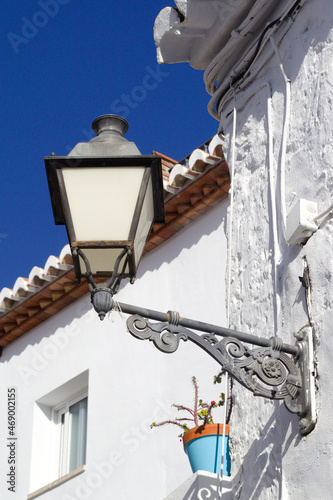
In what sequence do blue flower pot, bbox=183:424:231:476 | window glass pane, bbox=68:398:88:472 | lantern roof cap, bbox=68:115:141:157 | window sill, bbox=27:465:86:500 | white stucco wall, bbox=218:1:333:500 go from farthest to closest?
window glass pane, bbox=68:398:88:472, window sill, bbox=27:465:86:500, blue flower pot, bbox=183:424:231:476, lantern roof cap, bbox=68:115:141:157, white stucco wall, bbox=218:1:333:500

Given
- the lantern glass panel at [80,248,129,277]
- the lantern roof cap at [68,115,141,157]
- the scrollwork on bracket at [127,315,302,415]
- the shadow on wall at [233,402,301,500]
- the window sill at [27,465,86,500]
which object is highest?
the lantern roof cap at [68,115,141,157]

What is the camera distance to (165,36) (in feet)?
15.3

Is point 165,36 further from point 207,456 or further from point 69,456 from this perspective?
point 69,456

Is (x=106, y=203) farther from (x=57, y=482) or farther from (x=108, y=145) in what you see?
(x=57, y=482)

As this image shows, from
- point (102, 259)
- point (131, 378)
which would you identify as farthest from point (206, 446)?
point (131, 378)

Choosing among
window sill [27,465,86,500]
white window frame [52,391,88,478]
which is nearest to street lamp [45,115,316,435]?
window sill [27,465,86,500]

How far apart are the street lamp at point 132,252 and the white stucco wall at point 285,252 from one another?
10 cm

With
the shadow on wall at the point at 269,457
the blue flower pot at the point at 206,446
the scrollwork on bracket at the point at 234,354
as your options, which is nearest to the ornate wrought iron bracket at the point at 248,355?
the scrollwork on bracket at the point at 234,354

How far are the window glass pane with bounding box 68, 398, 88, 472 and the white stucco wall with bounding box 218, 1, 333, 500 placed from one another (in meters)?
4.38

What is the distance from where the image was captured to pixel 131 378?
7.57 metres

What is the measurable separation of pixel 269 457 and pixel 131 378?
13.9 ft

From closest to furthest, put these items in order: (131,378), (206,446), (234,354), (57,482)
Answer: (234,354) < (206,446) < (131,378) < (57,482)

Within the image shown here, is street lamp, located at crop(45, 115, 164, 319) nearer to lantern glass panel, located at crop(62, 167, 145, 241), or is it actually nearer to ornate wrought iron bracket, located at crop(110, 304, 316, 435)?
lantern glass panel, located at crop(62, 167, 145, 241)

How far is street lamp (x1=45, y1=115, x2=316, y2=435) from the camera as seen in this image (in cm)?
305
